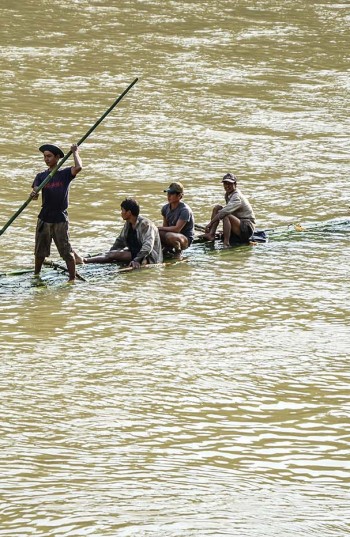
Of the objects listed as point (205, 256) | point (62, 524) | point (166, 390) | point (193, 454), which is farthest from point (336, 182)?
point (62, 524)

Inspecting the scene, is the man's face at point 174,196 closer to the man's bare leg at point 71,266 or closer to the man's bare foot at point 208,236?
the man's bare foot at point 208,236

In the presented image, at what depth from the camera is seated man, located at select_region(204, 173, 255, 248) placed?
50.9 ft

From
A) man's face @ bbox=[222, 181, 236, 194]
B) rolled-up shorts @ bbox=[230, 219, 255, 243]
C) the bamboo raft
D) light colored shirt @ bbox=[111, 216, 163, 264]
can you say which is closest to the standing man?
the bamboo raft

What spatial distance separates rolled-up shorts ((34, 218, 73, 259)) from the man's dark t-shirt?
0.11 meters

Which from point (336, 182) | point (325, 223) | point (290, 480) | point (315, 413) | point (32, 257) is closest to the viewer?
point (290, 480)

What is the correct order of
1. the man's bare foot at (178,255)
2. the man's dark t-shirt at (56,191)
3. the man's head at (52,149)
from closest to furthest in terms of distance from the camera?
the man's head at (52,149)
the man's dark t-shirt at (56,191)
the man's bare foot at (178,255)

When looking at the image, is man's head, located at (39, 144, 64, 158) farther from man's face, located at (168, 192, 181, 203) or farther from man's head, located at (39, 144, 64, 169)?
man's face, located at (168, 192, 181, 203)

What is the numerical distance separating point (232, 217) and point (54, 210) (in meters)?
2.70

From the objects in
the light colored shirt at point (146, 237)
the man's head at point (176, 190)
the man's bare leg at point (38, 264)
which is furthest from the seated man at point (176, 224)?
the man's bare leg at point (38, 264)

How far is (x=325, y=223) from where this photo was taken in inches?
676

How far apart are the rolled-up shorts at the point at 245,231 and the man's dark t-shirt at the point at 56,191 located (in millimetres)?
2814

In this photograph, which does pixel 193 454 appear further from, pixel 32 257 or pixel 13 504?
pixel 32 257

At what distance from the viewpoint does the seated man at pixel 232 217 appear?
15523 millimetres

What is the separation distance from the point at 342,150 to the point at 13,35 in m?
11.9
